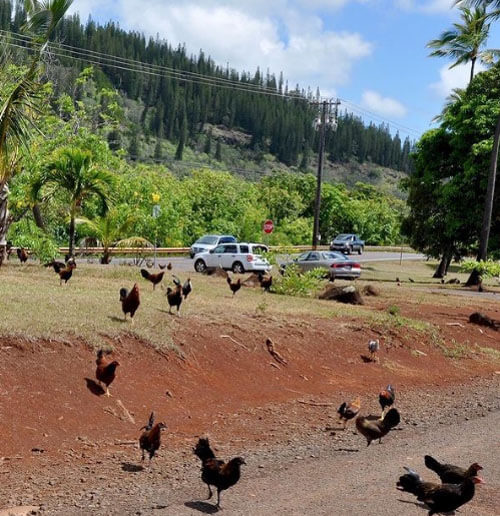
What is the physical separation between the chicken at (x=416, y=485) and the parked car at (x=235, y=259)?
25774mm

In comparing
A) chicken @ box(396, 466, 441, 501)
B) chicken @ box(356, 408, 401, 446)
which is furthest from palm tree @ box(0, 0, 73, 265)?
chicken @ box(396, 466, 441, 501)

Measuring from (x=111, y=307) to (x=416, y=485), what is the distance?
7599 millimetres

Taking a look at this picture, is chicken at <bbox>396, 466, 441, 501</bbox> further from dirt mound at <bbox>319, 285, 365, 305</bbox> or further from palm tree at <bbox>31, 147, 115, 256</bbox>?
palm tree at <bbox>31, 147, 115, 256</bbox>

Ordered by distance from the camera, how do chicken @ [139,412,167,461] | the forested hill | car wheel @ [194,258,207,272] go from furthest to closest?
1. the forested hill
2. car wheel @ [194,258,207,272]
3. chicken @ [139,412,167,461]

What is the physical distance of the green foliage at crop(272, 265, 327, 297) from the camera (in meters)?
21.0

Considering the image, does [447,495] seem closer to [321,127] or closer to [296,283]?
[296,283]

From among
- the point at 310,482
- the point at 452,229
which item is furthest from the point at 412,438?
the point at 452,229

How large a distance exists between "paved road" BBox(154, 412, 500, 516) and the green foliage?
10550 mm

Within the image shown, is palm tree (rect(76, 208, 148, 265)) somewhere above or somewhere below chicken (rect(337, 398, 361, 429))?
above

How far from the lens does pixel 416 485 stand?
718cm

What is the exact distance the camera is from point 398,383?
14164 millimetres

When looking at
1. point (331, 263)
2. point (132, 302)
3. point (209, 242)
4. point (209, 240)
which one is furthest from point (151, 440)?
point (209, 240)

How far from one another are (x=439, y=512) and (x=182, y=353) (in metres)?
6.01

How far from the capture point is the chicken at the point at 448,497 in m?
6.75
